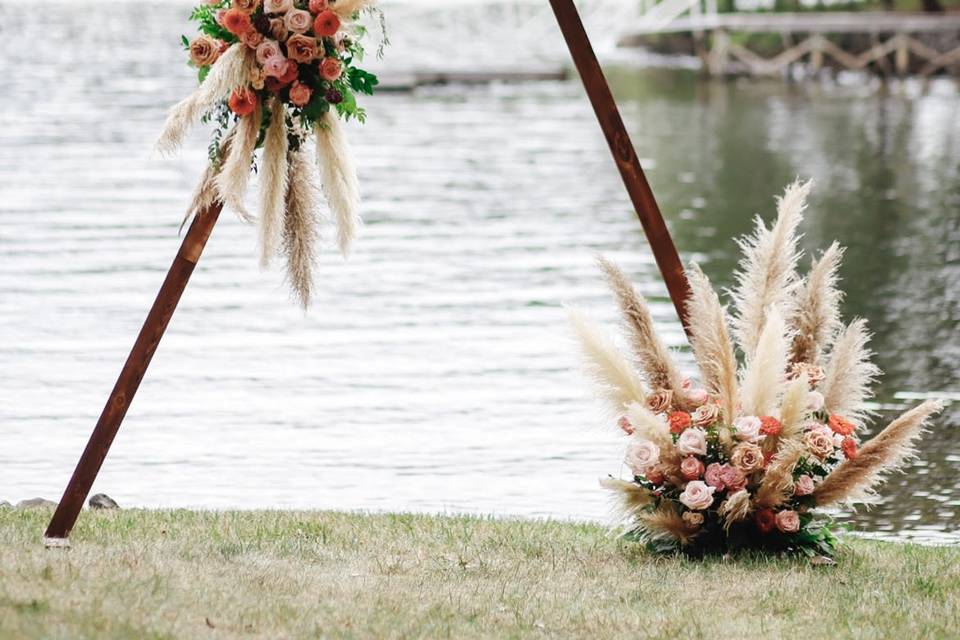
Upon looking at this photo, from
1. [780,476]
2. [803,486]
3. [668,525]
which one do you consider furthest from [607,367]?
[803,486]

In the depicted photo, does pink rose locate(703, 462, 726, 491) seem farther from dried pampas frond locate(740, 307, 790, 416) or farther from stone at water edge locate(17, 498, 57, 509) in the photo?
stone at water edge locate(17, 498, 57, 509)

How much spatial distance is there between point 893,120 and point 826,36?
652 inches

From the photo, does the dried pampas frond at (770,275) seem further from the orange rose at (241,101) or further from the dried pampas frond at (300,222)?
the orange rose at (241,101)

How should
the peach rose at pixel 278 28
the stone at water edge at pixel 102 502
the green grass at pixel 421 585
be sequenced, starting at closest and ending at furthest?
the green grass at pixel 421 585 → the peach rose at pixel 278 28 → the stone at water edge at pixel 102 502

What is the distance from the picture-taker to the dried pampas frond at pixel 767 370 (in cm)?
670

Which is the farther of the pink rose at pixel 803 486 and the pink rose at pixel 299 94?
the pink rose at pixel 803 486

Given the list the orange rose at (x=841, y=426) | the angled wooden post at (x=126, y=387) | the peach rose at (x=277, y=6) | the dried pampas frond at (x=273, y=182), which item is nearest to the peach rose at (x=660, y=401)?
the orange rose at (x=841, y=426)

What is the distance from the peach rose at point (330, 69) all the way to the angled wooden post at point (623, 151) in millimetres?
1072

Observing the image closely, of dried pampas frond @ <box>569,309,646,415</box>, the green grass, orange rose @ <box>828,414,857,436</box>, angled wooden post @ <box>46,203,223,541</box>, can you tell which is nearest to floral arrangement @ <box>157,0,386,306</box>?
angled wooden post @ <box>46,203,223,541</box>

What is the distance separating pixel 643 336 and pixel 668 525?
2.83 ft

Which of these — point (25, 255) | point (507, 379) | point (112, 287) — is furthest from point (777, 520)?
point (25, 255)

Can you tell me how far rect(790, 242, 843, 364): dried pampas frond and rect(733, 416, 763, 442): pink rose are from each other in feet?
2.23

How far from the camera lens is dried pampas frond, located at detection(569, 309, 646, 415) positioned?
6.91m

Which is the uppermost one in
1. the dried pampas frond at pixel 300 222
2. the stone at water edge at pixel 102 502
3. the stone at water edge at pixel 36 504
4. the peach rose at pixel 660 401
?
the dried pampas frond at pixel 300 222
